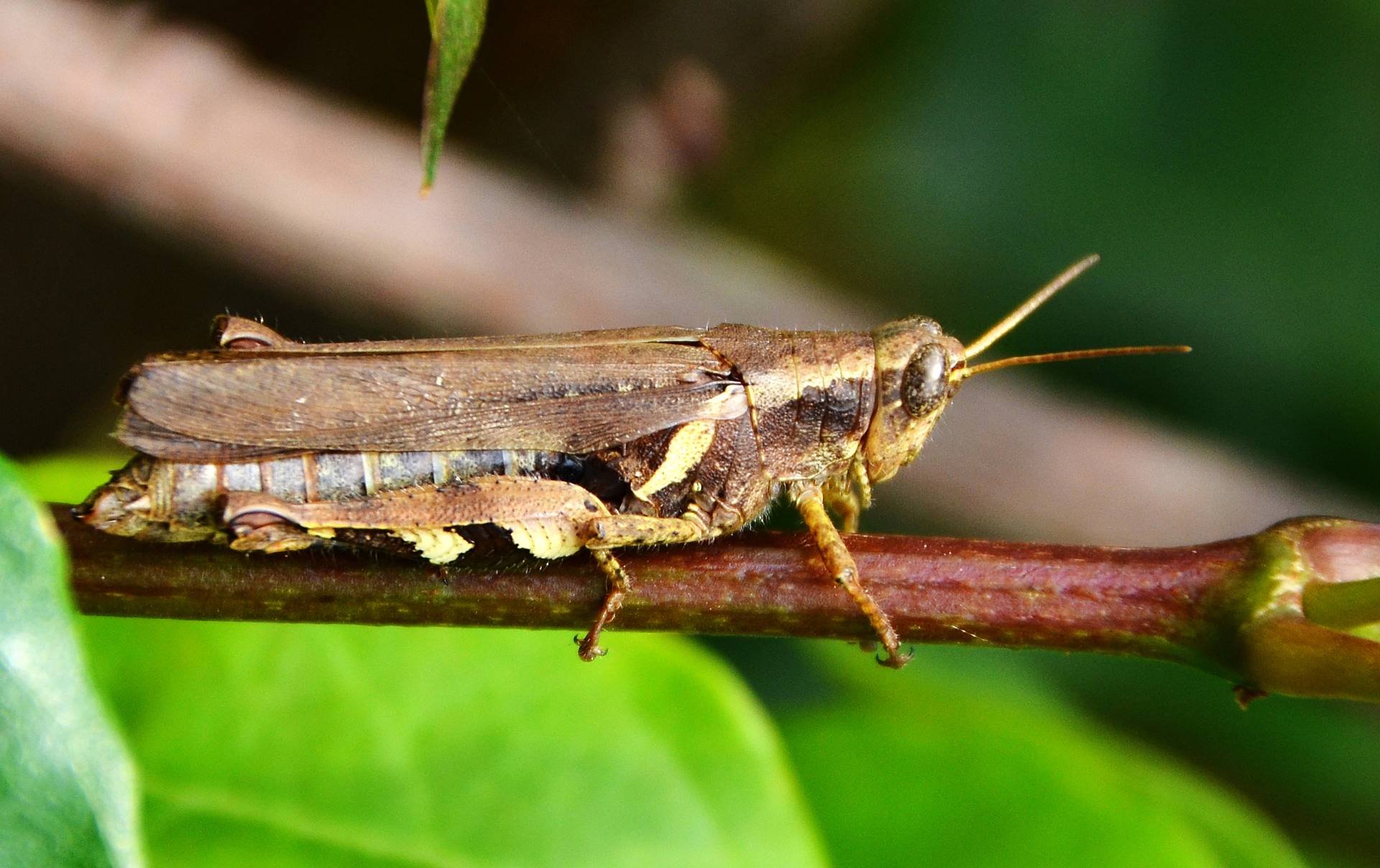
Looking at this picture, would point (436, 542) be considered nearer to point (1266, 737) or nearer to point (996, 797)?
point (996, 797)

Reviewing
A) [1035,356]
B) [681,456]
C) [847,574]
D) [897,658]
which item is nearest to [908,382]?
[1035,356]

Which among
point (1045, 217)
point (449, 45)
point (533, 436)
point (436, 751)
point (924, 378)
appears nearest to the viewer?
point (449, 45)

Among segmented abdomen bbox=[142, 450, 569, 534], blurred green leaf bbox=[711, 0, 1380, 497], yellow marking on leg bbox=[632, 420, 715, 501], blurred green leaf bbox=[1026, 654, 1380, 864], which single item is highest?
blurred green leaf bbox=[711, 0, 1380, 497]

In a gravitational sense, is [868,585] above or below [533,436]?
below

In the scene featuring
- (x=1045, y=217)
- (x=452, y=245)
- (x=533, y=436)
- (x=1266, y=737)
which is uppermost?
(x=1045, y=217)

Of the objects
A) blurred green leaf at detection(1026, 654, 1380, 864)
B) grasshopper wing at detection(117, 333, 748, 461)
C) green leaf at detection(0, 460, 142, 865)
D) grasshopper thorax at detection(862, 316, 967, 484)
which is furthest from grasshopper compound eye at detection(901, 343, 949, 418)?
blurred green leaf at detection(1026, 654, 1380, 864)

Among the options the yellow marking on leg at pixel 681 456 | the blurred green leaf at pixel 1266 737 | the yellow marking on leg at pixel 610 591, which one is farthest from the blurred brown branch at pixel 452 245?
the yellow marking on leg at pixel 610 591

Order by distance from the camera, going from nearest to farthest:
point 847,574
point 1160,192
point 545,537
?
point 847,574 → point 545,537 → point 1160,192

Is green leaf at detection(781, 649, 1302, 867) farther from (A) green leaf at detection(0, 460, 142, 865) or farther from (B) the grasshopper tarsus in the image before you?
(A) green leaf at detection(0, 460, 142, 865)
